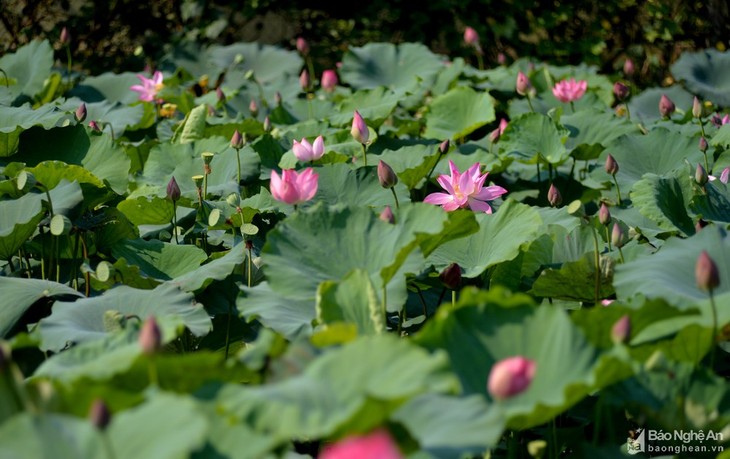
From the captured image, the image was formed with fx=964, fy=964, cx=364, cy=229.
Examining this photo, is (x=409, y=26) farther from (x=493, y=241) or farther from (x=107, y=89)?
(x=493, y=241)

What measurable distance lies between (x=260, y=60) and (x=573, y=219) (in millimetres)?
2617

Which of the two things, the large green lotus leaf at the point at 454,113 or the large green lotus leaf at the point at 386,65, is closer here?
the large green lotus leaf at the point at 454,113

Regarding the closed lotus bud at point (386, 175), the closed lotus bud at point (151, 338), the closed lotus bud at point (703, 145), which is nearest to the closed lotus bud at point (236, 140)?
the closed lotus bud at point (386, 175)

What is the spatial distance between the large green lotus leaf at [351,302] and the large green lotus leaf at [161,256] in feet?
1.87

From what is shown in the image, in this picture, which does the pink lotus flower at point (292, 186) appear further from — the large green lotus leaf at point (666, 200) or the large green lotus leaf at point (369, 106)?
the large green lotus leaf at point (369, 106)

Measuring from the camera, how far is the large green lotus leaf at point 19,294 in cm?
164

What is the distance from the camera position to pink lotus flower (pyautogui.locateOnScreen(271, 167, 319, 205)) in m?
1.72

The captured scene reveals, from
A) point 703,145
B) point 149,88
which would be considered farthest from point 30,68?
point 703,145

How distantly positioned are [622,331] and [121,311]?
84 cm

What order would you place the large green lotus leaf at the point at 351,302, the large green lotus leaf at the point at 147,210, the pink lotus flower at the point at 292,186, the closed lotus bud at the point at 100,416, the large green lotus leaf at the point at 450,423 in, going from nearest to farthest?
1. the closed lotus bud at the point at 100,416
2. the large green lotus leaf at the point at 450,423
3. the large green lotus leaf at the point at 351,302
4. the pink lotus flower at the point at 292,186
5. the large green lotus leaf at the point at 147,210

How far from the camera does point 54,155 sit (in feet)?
7.67

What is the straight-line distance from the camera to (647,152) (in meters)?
2.48

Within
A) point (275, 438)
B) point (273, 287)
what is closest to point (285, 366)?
point (275, 438)

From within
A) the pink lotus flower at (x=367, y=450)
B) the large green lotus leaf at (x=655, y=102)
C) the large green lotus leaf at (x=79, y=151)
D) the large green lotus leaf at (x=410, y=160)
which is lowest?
the large green lotus leaf at (x=655, y=102)
